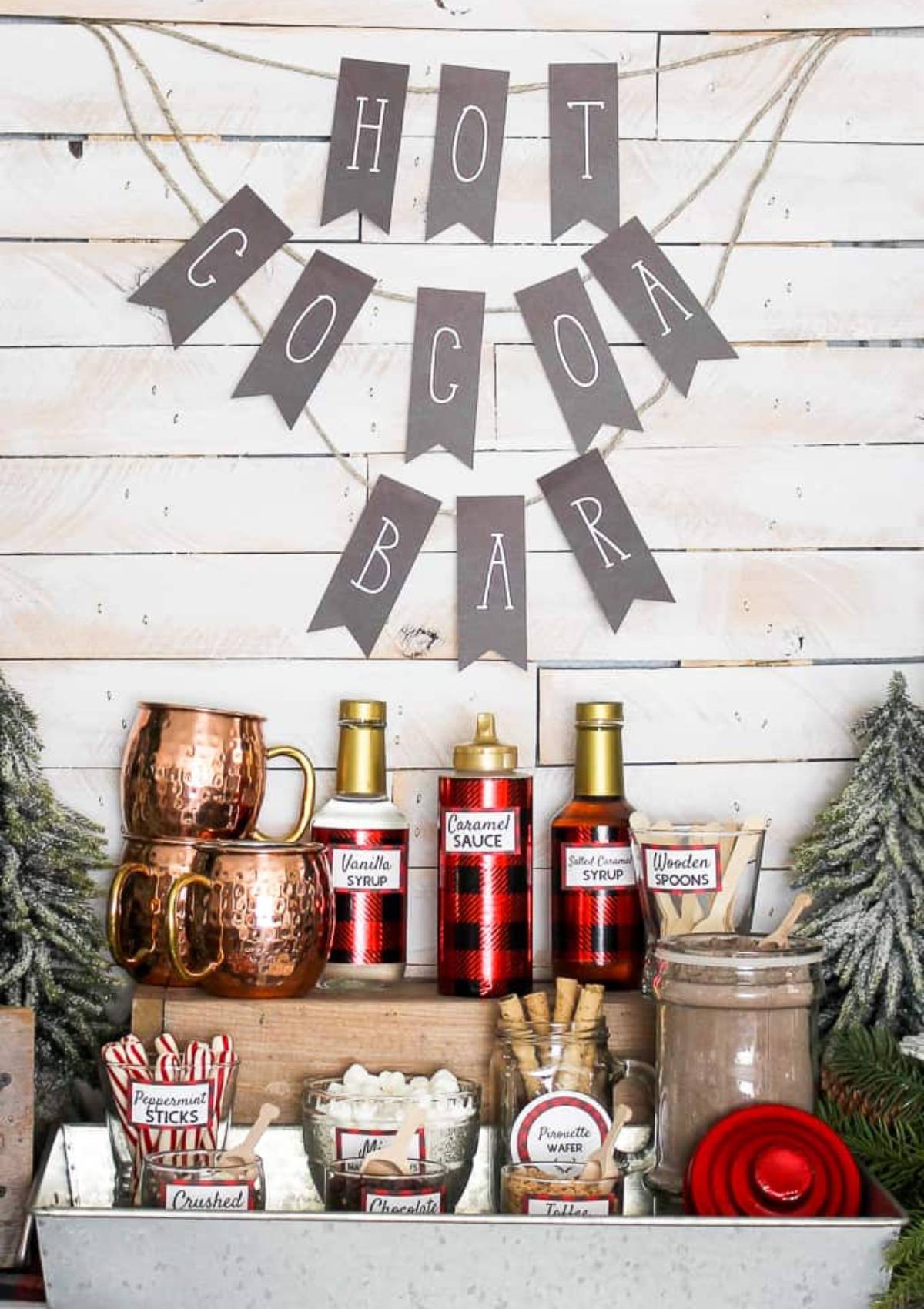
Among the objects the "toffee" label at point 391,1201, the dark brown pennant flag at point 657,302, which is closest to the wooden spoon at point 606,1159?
the "toffee" label at point 391,1201

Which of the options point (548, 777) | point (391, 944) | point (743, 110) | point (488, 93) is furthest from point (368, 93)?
point (391, 944)

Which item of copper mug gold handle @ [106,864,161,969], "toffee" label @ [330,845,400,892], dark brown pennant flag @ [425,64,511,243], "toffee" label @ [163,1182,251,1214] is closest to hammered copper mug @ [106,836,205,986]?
copper mug gold handle @ [106,864,161,969]

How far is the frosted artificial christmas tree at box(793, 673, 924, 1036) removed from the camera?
130cm

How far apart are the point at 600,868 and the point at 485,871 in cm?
10

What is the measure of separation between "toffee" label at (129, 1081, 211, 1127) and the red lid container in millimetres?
384

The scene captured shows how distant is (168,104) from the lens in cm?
149

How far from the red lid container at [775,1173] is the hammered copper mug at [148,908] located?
467 mm

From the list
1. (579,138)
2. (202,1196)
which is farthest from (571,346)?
(202,1196)

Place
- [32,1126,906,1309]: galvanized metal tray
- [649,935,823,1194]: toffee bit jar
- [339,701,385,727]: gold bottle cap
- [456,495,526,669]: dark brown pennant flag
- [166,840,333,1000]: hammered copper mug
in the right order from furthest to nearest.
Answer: [456,495,526,669]: dark brown pennant flag, [339,701,385,727]: gold bottle cap, [166,840,333,1000]: hammered copper mug, [649,935,823,1194]: toffee bit jar, [32,1126,906,1309]: galvanized metal tray

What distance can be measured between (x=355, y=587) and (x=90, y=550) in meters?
0.27

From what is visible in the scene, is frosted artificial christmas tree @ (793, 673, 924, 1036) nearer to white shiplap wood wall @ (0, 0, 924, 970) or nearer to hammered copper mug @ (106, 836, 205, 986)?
white shiplap wood wall @ (0, 0, 924, 970)

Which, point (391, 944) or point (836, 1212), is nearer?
point (836, 1212)

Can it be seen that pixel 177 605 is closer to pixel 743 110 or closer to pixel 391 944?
pixel 391 944

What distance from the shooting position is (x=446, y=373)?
1478 millimetres
